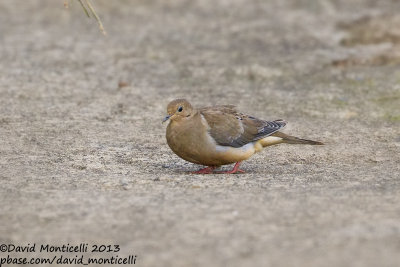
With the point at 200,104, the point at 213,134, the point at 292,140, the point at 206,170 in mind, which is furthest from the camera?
the point at 200,104

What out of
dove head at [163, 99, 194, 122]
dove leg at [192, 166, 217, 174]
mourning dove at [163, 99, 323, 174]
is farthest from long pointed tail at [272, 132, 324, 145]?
dove head at [163, 99, 194, 122]

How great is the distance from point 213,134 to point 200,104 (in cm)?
214

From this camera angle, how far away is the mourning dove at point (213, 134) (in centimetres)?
565

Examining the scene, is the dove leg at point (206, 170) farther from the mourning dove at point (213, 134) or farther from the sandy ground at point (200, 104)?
the sandy ground at point (200, 104)

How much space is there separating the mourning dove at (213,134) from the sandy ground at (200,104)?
0.19 meters

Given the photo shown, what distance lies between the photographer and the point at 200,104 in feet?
25.8

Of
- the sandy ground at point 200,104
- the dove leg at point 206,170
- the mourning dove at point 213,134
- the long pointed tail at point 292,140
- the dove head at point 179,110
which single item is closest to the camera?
the sandy ground at point 200,104

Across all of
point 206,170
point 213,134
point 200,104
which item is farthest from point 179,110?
point 200,104

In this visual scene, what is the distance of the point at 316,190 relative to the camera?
5066 mm

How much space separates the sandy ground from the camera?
4.09 meters

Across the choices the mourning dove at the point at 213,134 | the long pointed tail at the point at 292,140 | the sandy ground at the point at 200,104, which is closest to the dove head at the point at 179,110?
the mourning dove at the point at 213,134

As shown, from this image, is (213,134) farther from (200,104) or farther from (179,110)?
(200,104)

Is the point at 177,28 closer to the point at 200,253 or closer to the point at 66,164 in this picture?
the point at 66,164

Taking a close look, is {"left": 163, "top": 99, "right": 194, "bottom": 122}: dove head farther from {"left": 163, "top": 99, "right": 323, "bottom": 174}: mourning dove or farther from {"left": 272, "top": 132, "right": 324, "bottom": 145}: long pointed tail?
{"left": 272, "top": 132, "right": 324, "bottom": 145}: long pointed tail
